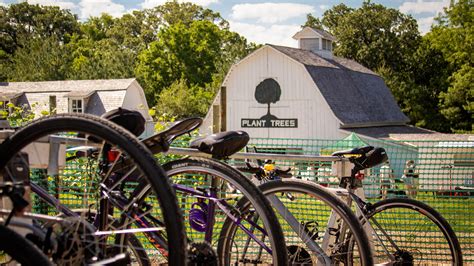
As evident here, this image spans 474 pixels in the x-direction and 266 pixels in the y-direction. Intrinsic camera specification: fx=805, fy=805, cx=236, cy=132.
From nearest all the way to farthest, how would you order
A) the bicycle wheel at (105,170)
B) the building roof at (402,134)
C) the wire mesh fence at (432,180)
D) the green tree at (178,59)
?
1. the bicycle wheel at (105,170)
2. the wire mesh fence at (432,180)
3. the building roof at (402,134)
4. the green tree at (178,59)

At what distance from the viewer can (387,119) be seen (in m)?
62.7

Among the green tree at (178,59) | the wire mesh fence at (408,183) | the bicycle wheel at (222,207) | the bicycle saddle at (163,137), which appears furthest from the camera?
the green tree at (178,59)

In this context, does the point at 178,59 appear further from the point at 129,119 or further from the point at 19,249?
the point at 19,249

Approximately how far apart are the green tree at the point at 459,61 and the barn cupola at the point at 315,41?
380 inches

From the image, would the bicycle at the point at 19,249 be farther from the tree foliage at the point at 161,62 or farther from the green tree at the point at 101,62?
the green tree at the point at 101,62

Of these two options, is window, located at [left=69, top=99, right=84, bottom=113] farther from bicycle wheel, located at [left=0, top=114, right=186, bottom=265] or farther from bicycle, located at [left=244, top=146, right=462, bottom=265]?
bicycle wheel, located at [left=0, top=114, right=186, bottom=265]

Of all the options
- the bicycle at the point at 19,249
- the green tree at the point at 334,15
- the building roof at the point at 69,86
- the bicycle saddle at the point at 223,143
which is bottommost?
the bicycle at the point at 19,249

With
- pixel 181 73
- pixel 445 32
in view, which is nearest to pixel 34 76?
pixel 181 73

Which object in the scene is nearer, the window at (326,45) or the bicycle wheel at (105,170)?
the bicycle wheel at (105,170)

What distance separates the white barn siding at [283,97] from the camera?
5481 cm

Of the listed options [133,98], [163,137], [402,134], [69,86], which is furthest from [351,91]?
[163,137]

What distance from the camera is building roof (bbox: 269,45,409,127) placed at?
5494 centimetres

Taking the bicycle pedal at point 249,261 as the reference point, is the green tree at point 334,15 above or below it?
above

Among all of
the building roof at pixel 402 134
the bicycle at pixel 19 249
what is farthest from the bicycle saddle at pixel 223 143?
the building roof at pixel 402 134
